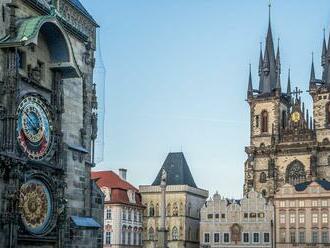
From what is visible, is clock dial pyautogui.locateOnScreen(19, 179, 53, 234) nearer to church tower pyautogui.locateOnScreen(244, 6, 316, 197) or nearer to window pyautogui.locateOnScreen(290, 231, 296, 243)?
window pyautogui.locateOnScreen(290, 231, 296, 243)

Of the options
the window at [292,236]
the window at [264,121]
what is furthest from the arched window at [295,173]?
the window at [292,236]

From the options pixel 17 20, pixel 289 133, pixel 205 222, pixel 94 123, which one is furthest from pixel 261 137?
pixel 17 20

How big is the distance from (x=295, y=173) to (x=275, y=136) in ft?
18.8

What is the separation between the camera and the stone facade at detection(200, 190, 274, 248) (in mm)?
76188

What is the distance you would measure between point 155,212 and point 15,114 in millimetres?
62251

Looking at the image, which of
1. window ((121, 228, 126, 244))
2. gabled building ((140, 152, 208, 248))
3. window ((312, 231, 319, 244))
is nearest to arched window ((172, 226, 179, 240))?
gabled building ((140, 152, 208, 248))

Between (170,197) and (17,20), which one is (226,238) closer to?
(170,197)

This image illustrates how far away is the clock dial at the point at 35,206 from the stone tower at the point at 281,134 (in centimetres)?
6151

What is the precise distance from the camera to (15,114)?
19.5 metres

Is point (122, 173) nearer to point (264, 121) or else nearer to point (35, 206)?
point (264, 121)

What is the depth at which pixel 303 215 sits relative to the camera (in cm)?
7325

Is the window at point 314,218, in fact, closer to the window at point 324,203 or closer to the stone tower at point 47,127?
the window at point 324,203

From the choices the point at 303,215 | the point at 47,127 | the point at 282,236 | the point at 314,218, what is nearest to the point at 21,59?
the point at 47,127

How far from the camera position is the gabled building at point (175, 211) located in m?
79.6
